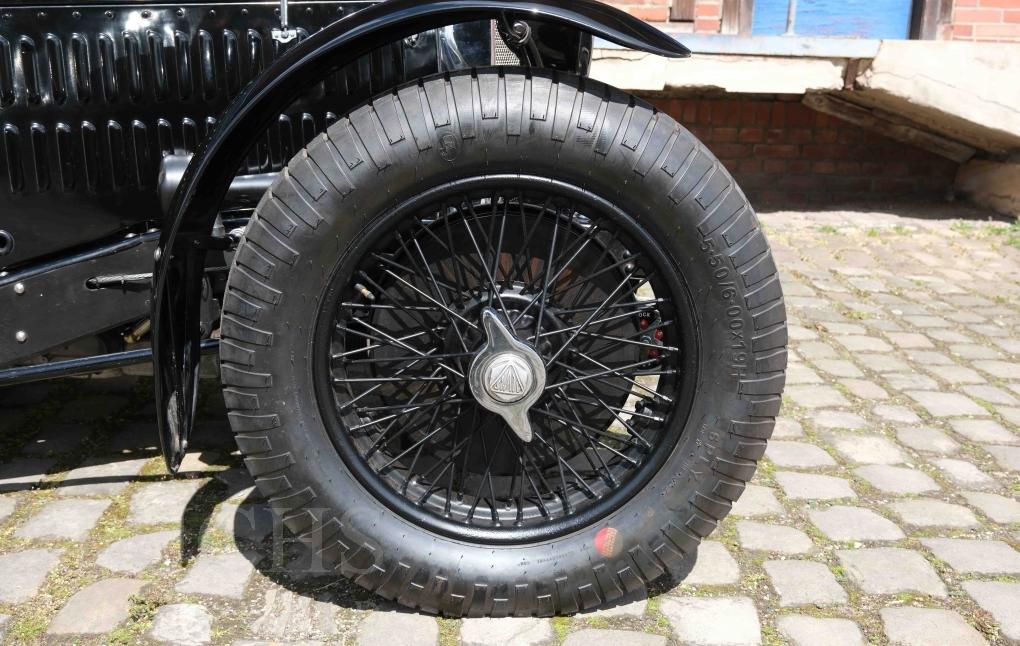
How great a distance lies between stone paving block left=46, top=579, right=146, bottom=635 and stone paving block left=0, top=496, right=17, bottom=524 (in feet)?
1.75

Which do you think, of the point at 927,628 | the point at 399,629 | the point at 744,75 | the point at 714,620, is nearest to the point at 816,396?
the point at 927,628

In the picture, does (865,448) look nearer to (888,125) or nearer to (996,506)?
Result: (996,506)

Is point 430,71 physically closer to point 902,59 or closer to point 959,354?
point 959,354

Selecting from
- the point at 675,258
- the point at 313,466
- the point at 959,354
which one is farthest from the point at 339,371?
the point at 959,354

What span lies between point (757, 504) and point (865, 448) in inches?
25.5

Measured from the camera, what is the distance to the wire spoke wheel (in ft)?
6.59

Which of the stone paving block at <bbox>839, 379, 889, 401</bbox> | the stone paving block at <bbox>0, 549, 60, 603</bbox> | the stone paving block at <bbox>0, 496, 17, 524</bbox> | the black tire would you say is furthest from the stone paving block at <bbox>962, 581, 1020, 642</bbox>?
the stone paving block at <bbox>0, 496, 17, 524</bbox>

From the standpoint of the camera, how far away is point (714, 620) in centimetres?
213

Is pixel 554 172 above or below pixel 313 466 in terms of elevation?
above

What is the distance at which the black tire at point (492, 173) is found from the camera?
1.90 meters

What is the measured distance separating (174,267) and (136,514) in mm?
880

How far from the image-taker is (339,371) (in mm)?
2059

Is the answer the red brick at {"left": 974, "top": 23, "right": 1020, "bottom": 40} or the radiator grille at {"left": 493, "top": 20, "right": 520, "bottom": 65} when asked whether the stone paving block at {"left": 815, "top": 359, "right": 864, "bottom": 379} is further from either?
the red brick at {"left": 974, "top": 23, "right": 1020, "bottom": 40}

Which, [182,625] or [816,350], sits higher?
[182,625]
